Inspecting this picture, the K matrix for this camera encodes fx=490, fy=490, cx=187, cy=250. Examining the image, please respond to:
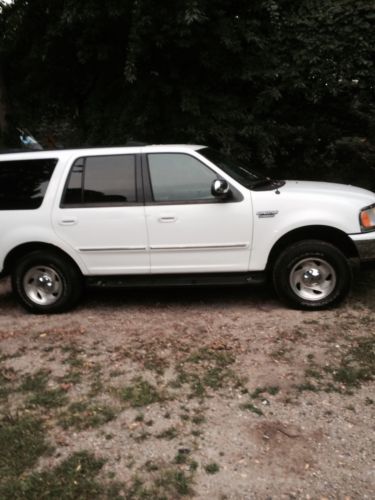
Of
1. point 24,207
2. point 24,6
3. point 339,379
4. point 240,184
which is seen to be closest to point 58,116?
point 24,6

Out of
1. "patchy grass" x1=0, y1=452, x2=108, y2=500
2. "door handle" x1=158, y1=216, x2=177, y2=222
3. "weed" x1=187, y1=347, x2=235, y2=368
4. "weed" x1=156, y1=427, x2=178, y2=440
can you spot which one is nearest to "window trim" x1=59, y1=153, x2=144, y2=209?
"door handle" x1=158, y1=216, x2=177, y2=222

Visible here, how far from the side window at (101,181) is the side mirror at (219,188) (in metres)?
0.86

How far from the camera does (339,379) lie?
3707 millimetres

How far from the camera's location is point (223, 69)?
7.27 m

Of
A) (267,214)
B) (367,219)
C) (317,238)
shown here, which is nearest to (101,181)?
(267,214)

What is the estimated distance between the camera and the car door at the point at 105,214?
198 inches

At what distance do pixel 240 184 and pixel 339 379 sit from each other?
7.04ft

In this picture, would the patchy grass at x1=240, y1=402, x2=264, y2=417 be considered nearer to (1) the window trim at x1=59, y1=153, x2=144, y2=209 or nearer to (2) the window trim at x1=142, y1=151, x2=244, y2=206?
(2) the window trim at x1=142, y1=151, x2=244, y2=206

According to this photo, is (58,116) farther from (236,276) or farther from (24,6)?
(236,276)

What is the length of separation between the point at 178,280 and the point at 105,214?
1.02m

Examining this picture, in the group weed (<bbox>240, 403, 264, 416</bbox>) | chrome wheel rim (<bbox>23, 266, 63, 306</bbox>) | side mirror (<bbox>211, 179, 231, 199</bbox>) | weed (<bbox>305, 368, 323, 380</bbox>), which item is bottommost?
weed (<bbox>240, 403, 264, 416</bbox>)

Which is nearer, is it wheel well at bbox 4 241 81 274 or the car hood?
the car hood

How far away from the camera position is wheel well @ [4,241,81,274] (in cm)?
526

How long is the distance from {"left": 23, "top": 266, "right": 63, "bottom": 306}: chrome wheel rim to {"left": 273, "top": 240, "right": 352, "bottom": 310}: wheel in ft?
7.75
